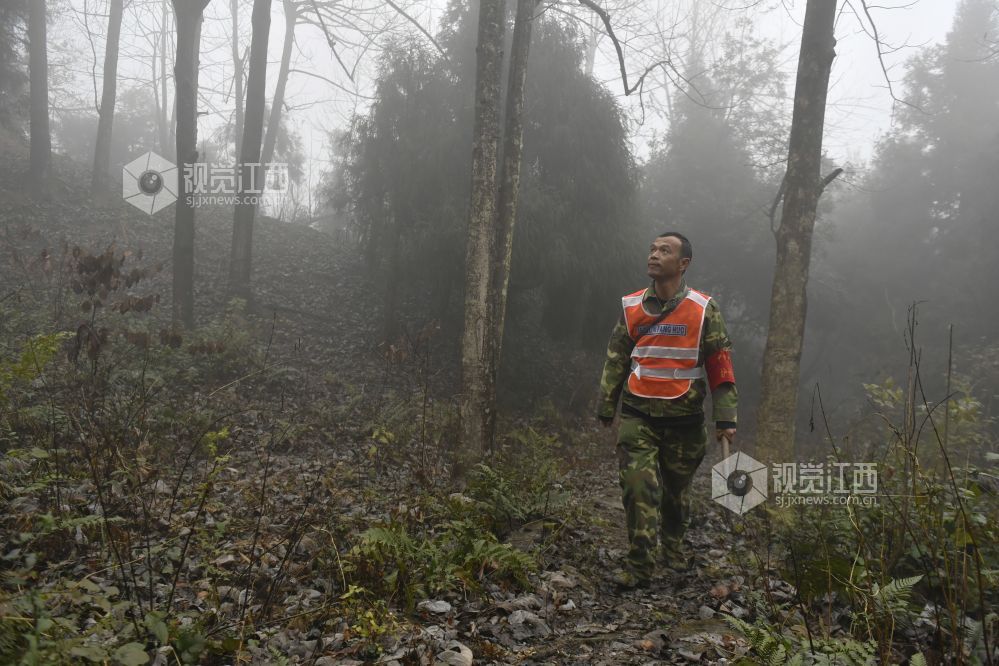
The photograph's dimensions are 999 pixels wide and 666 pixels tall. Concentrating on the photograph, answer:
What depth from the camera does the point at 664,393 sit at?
14.8 feet

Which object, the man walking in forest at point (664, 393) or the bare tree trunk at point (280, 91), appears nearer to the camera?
the man walking in forest at point (664, 393)

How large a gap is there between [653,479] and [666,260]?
159cm

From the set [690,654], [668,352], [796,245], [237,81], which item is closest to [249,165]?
[796,245]

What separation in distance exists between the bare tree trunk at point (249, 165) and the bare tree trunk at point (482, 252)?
860cm

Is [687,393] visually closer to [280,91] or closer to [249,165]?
[249,165]

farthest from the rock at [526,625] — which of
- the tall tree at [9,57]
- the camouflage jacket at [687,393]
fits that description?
the tall tree at [9,57]

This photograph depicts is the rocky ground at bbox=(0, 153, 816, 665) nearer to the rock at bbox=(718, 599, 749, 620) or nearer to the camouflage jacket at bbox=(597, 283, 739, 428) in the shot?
the rock at bbox=(718, 599, 749, 620)

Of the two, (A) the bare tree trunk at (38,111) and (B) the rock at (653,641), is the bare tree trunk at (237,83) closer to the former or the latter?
(A) the bare tree trunk at (38,111)

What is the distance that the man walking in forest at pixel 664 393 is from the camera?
4449 mm

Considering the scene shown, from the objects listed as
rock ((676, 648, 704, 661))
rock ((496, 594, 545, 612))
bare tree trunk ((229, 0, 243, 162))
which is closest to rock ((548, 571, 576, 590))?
rock ((496, 594, 545, 612))

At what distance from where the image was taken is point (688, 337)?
451cm

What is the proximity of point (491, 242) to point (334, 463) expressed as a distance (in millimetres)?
3140

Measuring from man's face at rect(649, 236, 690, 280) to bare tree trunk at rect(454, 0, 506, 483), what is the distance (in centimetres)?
280

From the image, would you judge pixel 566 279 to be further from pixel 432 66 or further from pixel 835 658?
pixel 835 658
